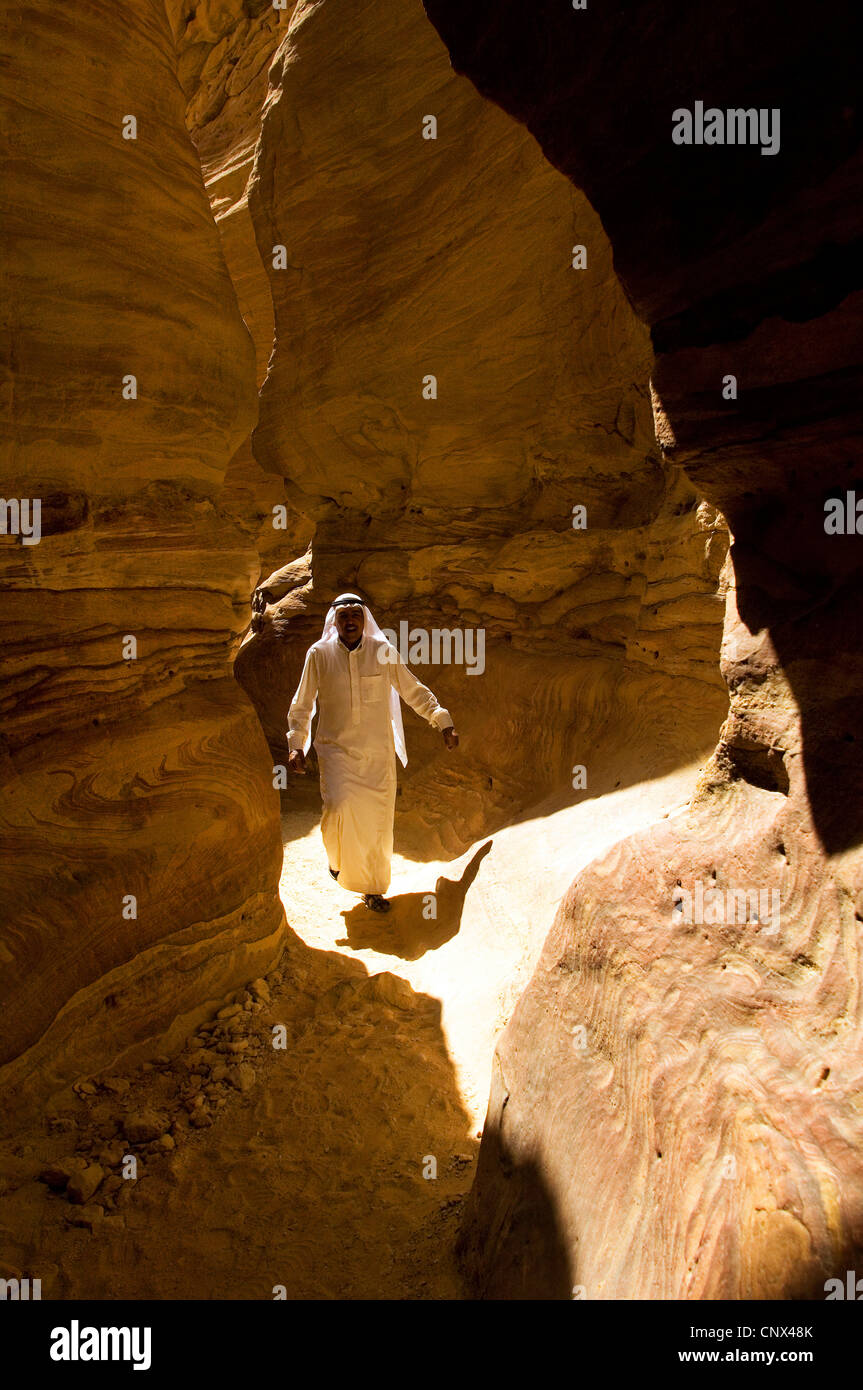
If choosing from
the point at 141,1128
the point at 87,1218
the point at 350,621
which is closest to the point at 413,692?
the point at 350,621

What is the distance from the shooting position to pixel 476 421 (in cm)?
810

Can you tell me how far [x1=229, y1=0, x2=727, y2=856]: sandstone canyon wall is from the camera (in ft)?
22.5

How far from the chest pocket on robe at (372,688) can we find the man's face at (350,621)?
0.32m

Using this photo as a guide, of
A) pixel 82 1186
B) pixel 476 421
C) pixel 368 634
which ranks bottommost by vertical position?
pixel 82 1186

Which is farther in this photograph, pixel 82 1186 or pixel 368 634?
pixel 368 634

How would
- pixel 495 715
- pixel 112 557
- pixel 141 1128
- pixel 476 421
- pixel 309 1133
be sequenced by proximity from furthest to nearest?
pixel 495 715
pixel 476 421
pixel 112 557
pixel 309 1133
pixel 141 1128

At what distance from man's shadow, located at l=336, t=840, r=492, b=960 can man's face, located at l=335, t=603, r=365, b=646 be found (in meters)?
2.07

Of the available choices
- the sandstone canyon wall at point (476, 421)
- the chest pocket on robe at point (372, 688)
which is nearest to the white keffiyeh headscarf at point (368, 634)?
the chest pocket on robe at point (372, 688)

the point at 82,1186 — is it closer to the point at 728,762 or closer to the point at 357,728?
the point at 728,762

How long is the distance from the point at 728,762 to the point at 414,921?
Answer: 415 cm

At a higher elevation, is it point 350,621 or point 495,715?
point 350,621

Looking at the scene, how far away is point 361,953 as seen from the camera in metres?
5.61

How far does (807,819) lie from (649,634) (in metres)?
4.83
